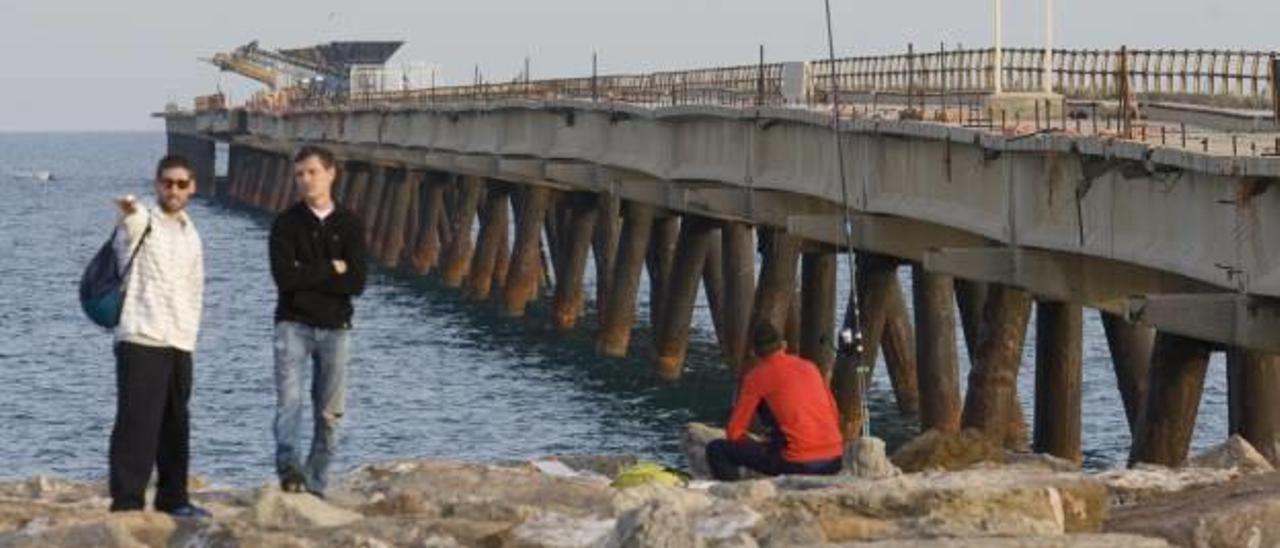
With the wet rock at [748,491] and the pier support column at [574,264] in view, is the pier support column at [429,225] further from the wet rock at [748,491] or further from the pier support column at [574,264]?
the wet rock at [748,491]

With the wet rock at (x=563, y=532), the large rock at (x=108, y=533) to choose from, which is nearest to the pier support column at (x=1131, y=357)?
the wet rock at (x=563, y=532)

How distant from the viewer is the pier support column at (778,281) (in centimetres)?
3706

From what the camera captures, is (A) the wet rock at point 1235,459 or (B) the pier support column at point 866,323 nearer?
(A) the wet rock at point 1235,459

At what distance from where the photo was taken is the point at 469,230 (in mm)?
64062

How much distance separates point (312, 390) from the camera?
50.7 feet

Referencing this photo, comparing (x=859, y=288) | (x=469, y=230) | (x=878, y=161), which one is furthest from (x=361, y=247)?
(x=469, y=230)

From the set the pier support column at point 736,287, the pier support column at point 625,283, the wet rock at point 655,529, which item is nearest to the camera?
the wet rock at point 655,529

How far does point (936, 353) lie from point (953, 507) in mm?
20909

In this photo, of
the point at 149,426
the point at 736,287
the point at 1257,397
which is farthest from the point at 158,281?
the point at 736,287

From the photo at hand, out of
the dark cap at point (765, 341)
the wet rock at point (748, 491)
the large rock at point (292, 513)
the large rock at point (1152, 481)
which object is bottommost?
the large rock at point (1152, 481)

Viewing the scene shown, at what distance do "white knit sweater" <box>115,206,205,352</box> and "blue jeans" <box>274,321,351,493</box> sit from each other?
708 millimetres

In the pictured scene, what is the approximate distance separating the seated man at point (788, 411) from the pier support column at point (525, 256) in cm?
3796

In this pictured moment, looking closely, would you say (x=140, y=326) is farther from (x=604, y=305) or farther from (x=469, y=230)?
(x=469, y=230)

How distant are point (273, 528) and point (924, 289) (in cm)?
2142
